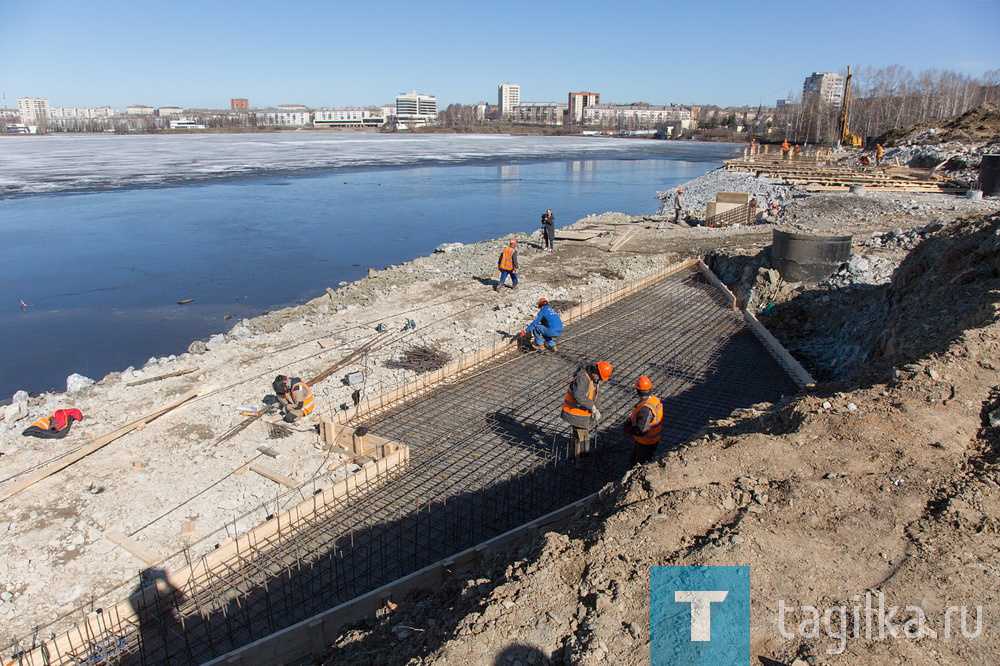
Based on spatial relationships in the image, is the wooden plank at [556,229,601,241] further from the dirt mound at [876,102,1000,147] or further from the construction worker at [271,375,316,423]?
the dirt mound at [876,102,1000,147]

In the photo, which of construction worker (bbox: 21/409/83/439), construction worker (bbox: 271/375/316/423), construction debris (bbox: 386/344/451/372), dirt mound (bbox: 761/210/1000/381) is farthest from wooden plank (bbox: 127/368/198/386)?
dirt mound (bbox: 761/210/1000/381)

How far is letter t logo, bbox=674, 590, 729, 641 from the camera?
10.3 ft

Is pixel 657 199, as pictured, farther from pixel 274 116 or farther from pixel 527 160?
pixel 274 116

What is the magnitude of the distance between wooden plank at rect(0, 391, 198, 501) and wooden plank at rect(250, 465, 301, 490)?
77.2 inches

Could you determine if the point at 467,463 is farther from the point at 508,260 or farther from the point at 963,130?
the point at 963,130

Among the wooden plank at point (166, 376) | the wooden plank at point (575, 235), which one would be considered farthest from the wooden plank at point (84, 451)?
the wooden plank at point (575, 235)

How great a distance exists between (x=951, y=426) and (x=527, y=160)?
2203 inches

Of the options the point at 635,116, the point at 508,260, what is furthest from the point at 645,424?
the point at 635,116

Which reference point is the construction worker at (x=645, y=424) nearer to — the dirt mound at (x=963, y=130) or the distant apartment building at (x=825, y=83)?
the dirt mound at (x=963, y=130)

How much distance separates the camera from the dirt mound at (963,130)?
3212 centimetres

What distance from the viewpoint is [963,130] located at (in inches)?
1324

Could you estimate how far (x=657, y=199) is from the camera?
32.8 metres

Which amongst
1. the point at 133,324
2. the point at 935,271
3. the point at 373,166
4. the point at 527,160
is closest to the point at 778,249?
the point at 935,271

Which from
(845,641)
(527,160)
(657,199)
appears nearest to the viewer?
(845,641)
